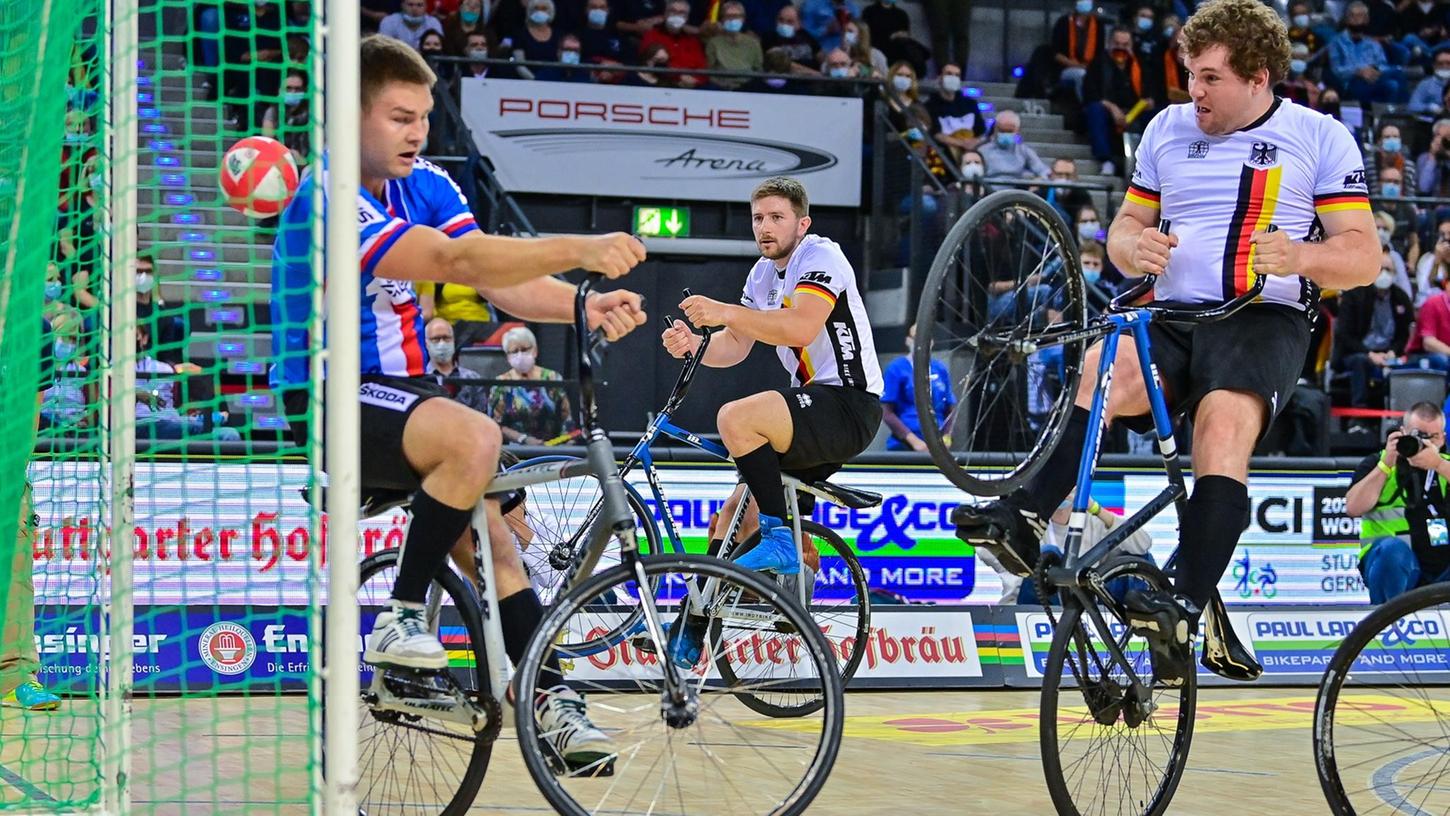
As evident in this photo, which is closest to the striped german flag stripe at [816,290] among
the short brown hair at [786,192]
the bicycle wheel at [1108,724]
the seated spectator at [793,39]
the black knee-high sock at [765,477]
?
the short brown hair at [786,192]

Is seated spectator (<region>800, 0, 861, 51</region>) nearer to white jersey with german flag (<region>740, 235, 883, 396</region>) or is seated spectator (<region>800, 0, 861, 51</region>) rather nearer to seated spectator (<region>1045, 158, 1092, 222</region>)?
seated spectator (<region>1045, 158, 1092, 222</region>)

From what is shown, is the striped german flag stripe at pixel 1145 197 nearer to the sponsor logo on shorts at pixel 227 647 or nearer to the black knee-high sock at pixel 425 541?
the black knee-high sock at pixel 425 541

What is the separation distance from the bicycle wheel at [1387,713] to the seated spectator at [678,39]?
13.1m

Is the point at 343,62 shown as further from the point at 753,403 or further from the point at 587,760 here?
the point at 753,403

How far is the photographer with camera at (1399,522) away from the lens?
35.6 feet

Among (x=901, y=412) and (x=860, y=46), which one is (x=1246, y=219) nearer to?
(x=901, y=412)

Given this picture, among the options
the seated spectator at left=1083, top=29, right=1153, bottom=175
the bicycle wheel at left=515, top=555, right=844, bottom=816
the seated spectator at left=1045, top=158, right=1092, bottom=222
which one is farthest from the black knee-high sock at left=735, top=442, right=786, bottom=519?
the seated spectator at left=1083, top=29, right=1153, bottom=175

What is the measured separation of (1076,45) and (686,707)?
662 inches

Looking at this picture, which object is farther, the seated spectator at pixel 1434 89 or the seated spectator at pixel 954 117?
the seated spectator at pixel 1434 89

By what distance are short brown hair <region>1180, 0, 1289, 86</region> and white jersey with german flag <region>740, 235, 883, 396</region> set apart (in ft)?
7.85

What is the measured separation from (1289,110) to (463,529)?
2775 millimetres

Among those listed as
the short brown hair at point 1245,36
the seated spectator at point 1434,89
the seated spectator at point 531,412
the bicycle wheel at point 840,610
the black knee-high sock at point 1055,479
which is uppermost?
the seated spectator at point 1434,89

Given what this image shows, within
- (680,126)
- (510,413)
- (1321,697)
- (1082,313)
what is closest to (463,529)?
(1082,313)

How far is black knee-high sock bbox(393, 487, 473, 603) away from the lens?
183 inches
